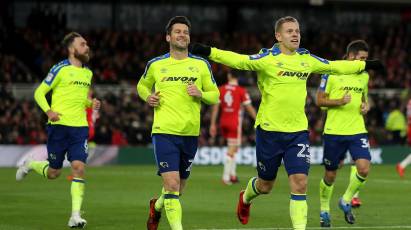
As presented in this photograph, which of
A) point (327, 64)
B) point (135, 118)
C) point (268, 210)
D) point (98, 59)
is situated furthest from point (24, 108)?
point (327, 64)

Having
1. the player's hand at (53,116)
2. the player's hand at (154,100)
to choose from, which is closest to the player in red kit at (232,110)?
the player's hand at (53,116)

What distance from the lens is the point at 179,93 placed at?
36.4 feet

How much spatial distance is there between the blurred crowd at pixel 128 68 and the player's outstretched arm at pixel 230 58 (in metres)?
16.9

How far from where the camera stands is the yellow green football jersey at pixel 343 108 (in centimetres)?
1404

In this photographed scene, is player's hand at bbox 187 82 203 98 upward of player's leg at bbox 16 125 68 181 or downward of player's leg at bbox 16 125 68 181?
upward

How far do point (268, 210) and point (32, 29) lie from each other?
23227 millimetres

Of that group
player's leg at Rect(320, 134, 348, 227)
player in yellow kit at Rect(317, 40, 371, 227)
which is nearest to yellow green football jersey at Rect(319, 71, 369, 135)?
player in yellow kit at Rect(317, 40, 371, 227)

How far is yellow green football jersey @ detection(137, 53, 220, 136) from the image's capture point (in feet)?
36.3

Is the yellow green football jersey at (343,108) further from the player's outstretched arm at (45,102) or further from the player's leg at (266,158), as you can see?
the player's outstretched arm at (45,102)

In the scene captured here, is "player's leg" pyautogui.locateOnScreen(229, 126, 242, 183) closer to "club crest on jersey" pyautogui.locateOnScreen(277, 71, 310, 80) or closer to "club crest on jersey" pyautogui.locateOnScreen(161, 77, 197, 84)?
"club crest on jersey" pyautogui.locateOnScreen(161, 77, 197, 84)

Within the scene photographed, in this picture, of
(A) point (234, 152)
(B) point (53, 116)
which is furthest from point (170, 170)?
(A) point (234, 152)

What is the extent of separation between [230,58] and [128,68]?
25604 millimetres

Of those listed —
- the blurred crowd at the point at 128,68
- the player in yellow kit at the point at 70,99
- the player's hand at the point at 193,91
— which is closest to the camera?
the player's hand at the point at 193,91

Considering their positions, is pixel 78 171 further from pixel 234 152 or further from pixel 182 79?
pixel 234 152
